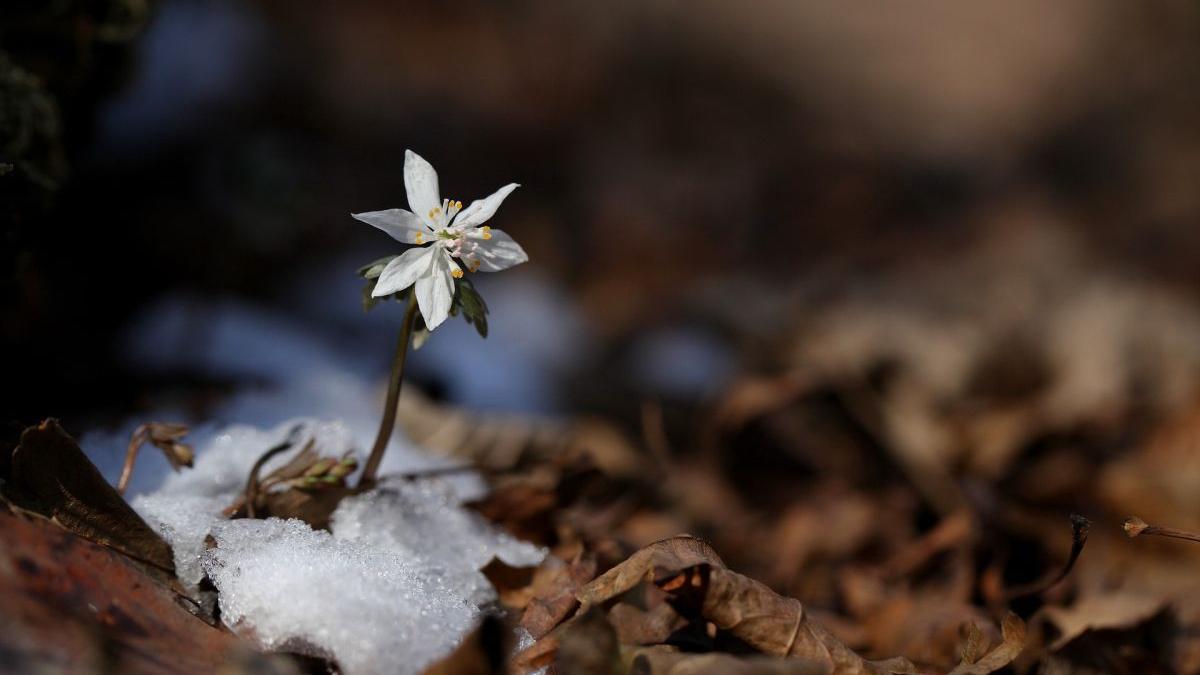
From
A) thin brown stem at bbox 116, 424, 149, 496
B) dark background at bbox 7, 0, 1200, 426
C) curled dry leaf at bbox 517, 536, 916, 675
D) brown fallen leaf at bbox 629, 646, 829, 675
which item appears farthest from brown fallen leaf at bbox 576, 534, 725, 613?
dark background at bbox 7, 0, 1200, 426

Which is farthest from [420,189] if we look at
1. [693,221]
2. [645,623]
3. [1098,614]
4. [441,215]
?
[693,221]

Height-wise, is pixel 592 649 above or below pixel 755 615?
above

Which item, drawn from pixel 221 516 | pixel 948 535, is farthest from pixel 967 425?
pixel 221 516

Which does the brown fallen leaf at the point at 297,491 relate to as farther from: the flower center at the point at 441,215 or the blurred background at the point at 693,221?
the blurred background at the point at 693,221

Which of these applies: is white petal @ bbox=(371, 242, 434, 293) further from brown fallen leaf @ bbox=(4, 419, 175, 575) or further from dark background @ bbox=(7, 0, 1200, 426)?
dark background @ bbox=(7, 0, 1200, 426)

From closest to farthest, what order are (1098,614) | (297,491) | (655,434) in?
(297,491) → (1098,614) → (655,434)

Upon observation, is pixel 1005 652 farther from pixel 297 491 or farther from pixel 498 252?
pixel 297 491

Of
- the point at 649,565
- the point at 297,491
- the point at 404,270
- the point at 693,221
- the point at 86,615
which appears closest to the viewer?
the point at 86,615
